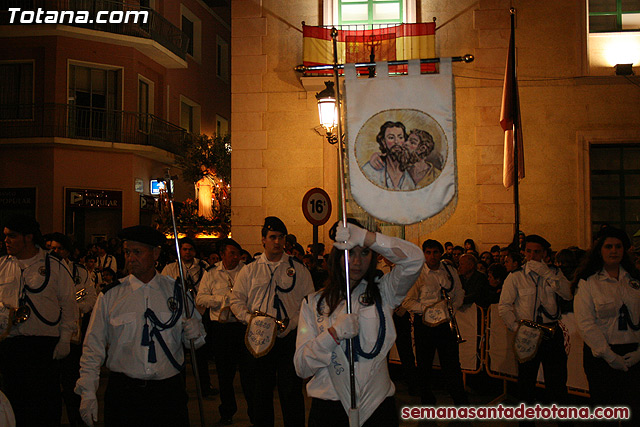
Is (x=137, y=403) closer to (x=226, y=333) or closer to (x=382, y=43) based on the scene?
(x=226, y=333)

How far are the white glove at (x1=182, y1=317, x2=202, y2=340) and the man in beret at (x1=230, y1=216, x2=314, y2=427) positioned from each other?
2010mm

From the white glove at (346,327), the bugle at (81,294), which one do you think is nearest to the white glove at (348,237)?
the white glove at (346,327)

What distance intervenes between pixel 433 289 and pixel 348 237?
5.37 metres

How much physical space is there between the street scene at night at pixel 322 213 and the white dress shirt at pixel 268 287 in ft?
0.08

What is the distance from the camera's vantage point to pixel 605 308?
569 cm

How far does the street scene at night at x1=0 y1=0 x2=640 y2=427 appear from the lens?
441cm

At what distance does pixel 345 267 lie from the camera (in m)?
3.88

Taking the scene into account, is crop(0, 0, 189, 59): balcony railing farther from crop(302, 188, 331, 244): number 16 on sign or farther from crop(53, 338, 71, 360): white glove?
crop(53, 338, 71, 360): white glove

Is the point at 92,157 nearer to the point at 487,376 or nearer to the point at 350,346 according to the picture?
the point at 487,376

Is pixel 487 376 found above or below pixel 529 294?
below

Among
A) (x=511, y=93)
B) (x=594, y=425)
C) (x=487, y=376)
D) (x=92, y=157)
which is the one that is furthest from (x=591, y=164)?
(x=92, y=157)

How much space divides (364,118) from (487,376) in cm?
644

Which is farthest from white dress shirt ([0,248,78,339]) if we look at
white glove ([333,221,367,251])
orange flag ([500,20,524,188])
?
orange flag ([500,20,524,188])

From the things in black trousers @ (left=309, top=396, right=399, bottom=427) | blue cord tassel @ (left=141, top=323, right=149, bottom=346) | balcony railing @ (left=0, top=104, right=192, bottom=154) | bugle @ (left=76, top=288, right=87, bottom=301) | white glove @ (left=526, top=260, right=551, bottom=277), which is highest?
balcony railing @ (left=0, top=104, right=192, bottom=154)
